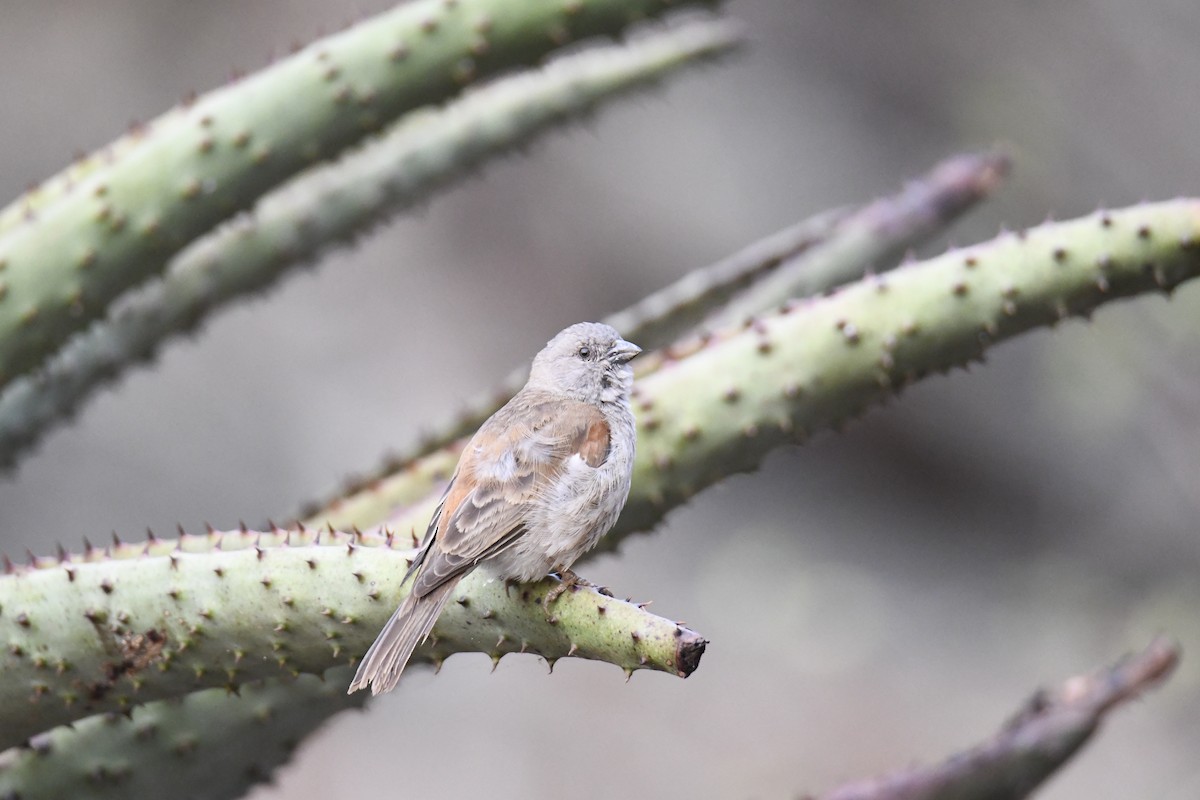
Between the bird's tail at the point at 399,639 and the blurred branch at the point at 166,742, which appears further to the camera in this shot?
the blurred branch at the point at 166,742

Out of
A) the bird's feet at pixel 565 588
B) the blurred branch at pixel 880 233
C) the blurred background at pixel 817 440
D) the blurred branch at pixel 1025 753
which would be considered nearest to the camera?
the bird's feet at pixel 565 588

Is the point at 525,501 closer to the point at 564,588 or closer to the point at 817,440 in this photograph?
the point at 564,588

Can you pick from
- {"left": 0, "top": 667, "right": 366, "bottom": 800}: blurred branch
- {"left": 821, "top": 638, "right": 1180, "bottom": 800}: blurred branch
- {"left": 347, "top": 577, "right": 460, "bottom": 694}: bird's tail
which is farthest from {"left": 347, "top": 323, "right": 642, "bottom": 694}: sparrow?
{"left": 821, "top": 638, "right": 1180, "bottom": 800}: blurred branch

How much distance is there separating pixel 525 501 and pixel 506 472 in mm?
101

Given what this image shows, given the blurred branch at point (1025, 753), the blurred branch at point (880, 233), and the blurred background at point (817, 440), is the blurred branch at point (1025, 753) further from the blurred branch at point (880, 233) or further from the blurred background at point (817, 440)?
the blurred background at point (817, 440)

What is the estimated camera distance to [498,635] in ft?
7.47

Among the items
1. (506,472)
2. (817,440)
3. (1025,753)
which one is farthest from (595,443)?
(817,440)

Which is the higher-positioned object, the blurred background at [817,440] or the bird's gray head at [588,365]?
the blurred background at [817,440]

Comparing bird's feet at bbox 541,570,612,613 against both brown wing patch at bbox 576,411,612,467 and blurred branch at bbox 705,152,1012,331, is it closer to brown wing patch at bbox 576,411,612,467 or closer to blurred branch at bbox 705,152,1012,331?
brown wing patch at bbox 576,411,612,467

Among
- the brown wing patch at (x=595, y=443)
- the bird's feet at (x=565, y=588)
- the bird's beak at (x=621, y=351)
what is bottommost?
the bird's feet at (x=565, y=588)

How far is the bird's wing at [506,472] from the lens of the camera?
2.34m

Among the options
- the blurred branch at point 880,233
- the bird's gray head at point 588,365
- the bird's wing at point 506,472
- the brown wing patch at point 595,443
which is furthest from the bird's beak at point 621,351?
the blurred branch at point 880,233

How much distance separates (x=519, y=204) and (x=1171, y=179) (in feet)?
16.5

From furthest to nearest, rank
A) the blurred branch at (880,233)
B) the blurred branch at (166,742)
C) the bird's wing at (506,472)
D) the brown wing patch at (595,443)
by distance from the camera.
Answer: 1. the blurred branch at (880,233)
2. the blurred branch at (166,742)
3. the brown wing patch at (595,443)
4. the bird's wing at (506,472)
